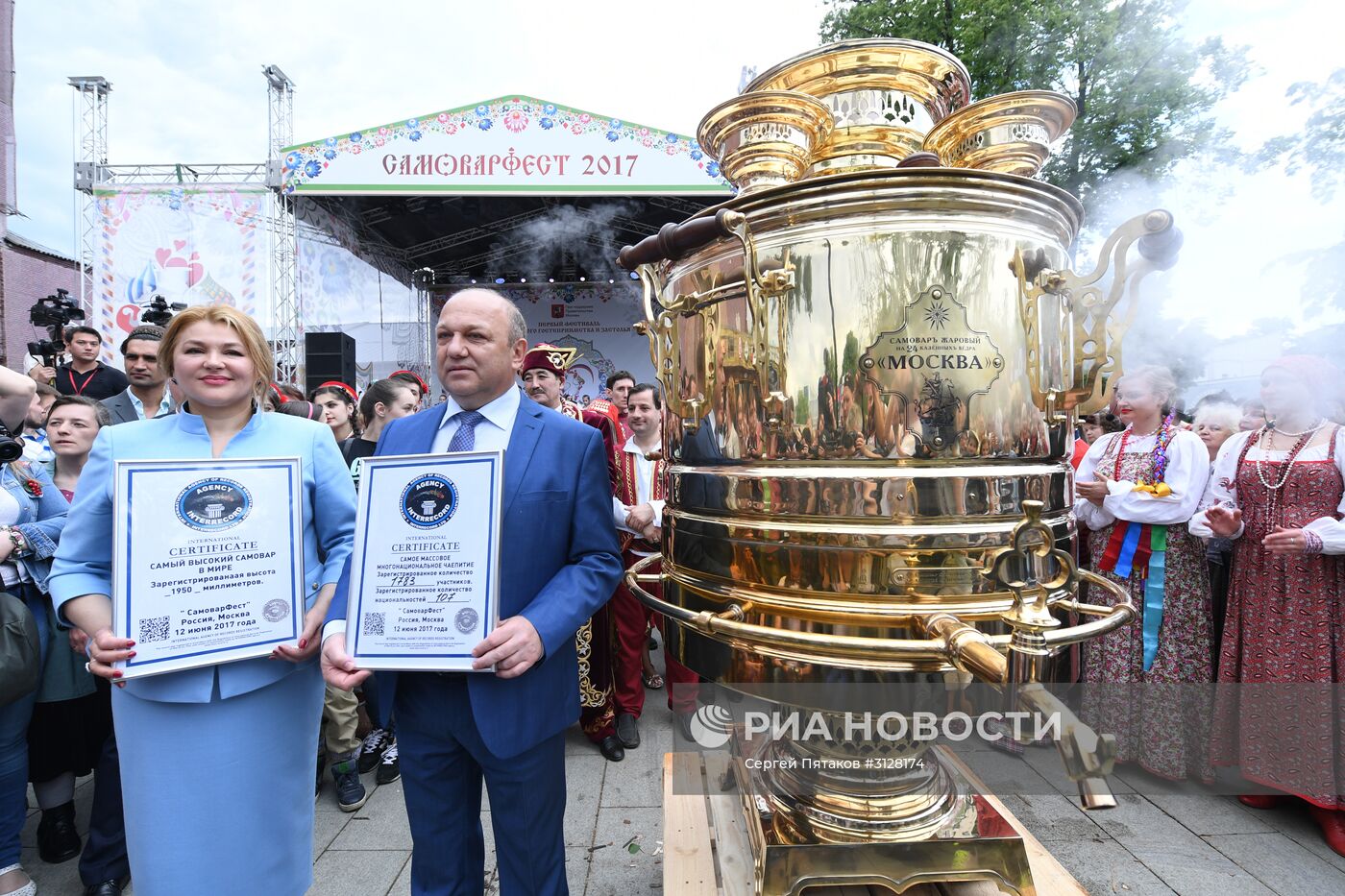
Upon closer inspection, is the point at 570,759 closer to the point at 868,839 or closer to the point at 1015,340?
the point at 868,839

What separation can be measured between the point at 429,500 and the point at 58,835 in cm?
274

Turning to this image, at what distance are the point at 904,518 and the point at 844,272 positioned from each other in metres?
0.44

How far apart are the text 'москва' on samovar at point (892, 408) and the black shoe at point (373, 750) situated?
9.77 feet

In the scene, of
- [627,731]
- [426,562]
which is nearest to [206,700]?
[426,562]

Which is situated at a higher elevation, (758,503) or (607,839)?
(758,503)

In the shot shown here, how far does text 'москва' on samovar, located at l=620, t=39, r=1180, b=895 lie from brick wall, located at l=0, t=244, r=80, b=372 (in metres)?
24.3

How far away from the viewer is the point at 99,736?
2.70 meters

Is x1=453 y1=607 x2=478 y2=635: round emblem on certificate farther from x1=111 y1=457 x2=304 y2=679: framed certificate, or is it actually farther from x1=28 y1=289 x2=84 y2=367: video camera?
x1=28 y1=289 x2=84 y2=367: video camera

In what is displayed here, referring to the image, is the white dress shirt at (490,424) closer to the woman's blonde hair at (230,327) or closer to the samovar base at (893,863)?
the woman's blonde hair at (230,327)

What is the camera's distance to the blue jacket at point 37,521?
234cm

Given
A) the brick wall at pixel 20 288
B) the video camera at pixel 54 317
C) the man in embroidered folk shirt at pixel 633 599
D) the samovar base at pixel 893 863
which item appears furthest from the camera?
the brick wall at pixel 20 288

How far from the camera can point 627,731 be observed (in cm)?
376

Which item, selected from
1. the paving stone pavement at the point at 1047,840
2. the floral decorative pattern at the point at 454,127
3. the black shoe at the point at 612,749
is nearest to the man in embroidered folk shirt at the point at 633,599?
the black shoe at the point at 612,749

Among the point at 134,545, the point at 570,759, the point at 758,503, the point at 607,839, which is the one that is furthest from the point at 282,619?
the point at 570,759
